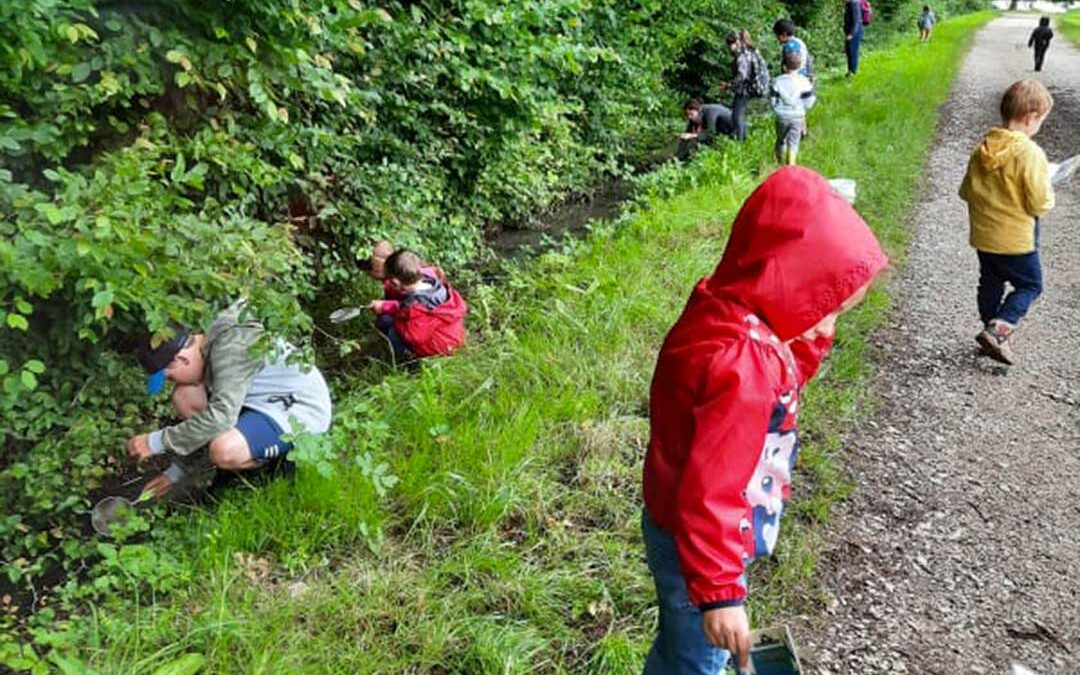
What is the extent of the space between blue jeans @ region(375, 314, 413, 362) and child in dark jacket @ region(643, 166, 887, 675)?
12.7 ft

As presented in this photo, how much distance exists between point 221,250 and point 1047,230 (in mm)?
6926

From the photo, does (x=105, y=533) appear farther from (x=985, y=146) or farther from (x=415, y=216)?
(x=985, y=146)

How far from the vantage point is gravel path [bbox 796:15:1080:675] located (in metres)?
2.69

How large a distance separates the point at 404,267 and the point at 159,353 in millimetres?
2141

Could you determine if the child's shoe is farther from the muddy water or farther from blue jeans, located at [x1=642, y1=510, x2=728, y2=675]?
the muddy water

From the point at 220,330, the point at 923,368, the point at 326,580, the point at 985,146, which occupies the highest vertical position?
the point at 985,146

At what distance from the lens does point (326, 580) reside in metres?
2.88

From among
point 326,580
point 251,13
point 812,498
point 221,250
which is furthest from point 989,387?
point 251,13

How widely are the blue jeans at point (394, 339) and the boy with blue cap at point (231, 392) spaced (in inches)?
67.8

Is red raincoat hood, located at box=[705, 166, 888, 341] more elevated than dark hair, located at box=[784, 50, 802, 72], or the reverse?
red raincoat hood, located at box=[705, 166, 888, 341]

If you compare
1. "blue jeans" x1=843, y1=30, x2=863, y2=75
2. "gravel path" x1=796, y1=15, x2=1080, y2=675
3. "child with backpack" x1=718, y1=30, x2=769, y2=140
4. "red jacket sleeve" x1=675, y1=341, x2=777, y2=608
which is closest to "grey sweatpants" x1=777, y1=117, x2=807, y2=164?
"child with backpack" x1=718, y1=30, x2=769, y2=140

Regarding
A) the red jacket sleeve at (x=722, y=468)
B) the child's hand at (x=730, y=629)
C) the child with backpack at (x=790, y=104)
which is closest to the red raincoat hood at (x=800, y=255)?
the red jacket sleeve at (x=722, y=468)

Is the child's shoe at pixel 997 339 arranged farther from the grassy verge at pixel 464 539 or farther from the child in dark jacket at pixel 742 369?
the child in dark jacket at pixel 742 369

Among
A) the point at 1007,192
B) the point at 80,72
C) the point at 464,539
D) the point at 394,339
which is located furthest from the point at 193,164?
the point at 1007,192
